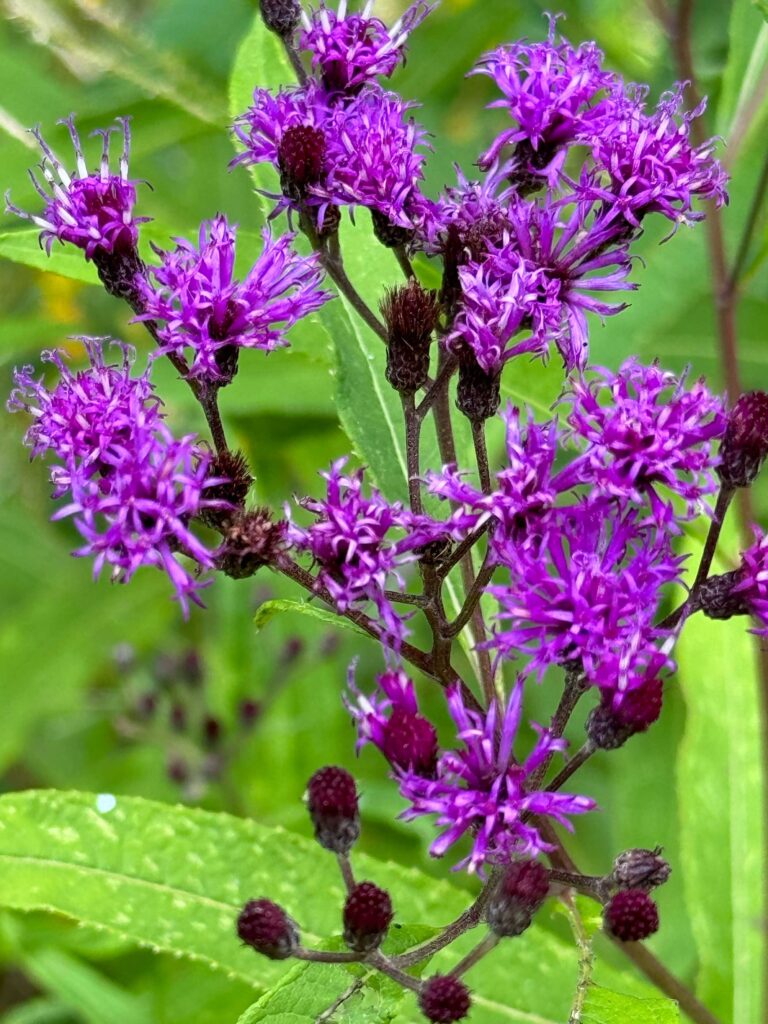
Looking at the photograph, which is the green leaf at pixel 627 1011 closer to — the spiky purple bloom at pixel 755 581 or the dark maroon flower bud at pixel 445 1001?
the dark maroon flower bud at pixel 445 1001

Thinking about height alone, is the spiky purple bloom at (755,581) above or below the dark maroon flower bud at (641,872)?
above

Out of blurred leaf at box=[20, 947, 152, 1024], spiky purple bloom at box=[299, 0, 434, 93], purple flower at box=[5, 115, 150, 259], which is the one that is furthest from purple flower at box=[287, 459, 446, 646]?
blurred leaf at box=[20, 947, 152, 1024]

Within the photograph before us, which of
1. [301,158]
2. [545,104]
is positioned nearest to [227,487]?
[301,158]

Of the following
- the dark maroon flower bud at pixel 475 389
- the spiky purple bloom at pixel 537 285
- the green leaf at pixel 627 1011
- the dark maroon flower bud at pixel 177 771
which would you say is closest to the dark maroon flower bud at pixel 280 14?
the spiky purple bloom at pixel 537 285

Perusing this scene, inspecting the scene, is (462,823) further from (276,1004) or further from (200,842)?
(200,842)

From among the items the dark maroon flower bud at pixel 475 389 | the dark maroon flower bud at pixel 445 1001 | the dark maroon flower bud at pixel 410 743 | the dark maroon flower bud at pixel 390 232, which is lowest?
the dark maroon flower bud at pixel 445 1001
